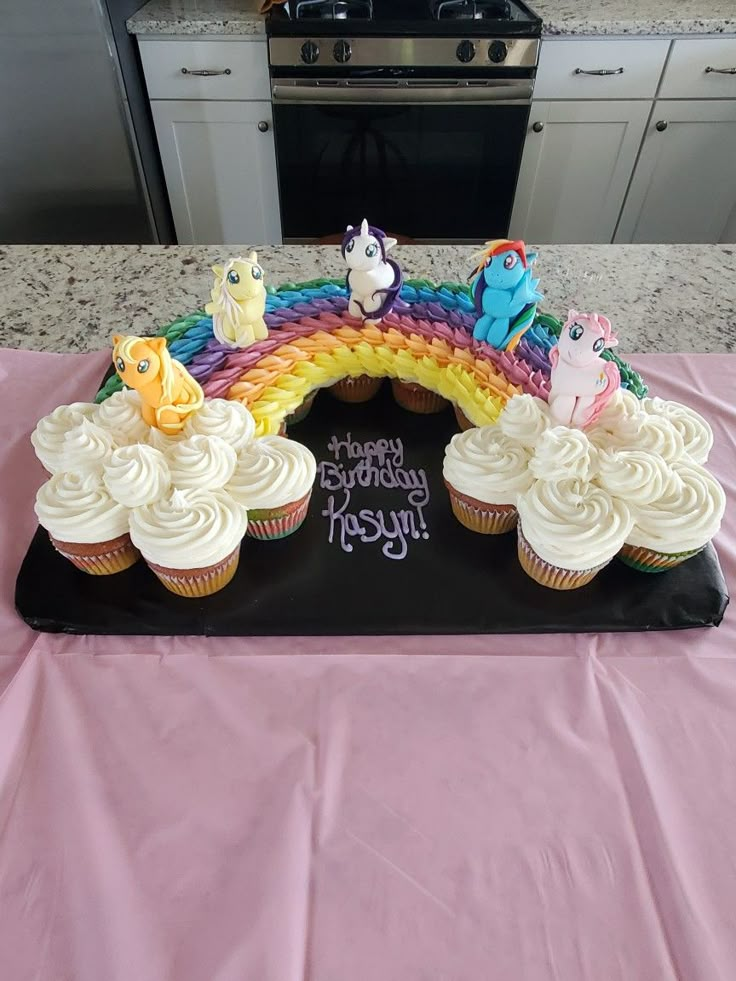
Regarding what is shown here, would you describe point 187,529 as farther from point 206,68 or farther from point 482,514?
point 206,68

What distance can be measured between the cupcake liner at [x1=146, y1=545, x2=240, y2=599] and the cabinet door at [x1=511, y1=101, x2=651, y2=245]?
2.23 m

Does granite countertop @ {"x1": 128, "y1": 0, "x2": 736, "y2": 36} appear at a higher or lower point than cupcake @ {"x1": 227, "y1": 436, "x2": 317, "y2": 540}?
higher

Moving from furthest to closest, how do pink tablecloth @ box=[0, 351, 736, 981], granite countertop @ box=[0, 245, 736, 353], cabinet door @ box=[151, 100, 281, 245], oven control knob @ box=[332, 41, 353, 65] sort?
cabinet door @ box=[151, 100, 281, 245]
oven control knob @ box=[332, 41, 353, 65]
granite countertop @ box=[0, 245, 736, 353]
pink tablecloth @ box=[0, 351, 736, 981]

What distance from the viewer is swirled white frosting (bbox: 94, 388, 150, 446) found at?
853mm

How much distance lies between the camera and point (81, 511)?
0.79 m

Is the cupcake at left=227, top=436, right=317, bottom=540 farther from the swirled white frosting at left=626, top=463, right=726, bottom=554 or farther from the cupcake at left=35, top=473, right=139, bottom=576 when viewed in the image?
the swirled white frosting at left=626, top=463, right=726, bottom=554

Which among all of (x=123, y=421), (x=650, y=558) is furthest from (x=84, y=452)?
(x=650, y=558)

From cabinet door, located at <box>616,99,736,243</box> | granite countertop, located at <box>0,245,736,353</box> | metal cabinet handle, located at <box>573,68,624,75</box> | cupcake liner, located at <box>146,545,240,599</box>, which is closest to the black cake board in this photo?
cupcake liner, located at <box>146,545,240,599</box>

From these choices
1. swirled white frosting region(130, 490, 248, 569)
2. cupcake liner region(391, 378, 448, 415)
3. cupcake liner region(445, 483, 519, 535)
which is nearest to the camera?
swirled white frosting region(130, 490, 248, 569)

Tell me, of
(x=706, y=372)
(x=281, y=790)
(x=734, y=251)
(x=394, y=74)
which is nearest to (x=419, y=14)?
(x=394, y=74)

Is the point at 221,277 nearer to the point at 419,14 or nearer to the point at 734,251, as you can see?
the point at 734,251

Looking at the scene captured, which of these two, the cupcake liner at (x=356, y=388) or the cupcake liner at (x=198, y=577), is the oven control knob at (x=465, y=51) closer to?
the cupcake liner at (x=356, y=388)

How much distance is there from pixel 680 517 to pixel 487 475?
8.9 inches

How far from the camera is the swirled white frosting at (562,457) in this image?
795 millimetres
